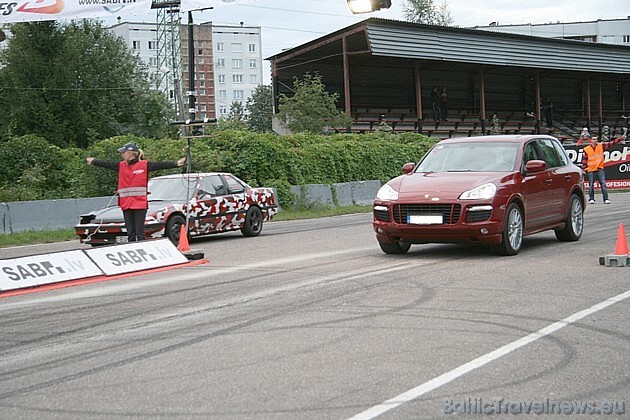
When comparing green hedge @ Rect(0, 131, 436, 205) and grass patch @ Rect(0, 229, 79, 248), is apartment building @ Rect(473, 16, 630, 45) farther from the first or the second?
grass patch @ Rect(0, 229, 79, 248)

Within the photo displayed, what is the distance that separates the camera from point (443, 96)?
51438 millimetres

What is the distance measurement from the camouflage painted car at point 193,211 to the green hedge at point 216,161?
5285 mm

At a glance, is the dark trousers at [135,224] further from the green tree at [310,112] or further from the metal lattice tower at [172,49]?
the green tree at [310,112]

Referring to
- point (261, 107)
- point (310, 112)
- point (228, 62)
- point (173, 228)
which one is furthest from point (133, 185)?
point (228, 62)

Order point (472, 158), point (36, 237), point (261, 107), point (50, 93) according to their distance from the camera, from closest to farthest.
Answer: point (472, 158) → point (36, 237) → point (50, 93) → point (261, 107)

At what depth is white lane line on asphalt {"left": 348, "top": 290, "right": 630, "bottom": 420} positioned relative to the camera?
5.03 m

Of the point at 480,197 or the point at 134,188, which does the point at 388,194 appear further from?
the point at 134,188

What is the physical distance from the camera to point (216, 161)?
26.9 m

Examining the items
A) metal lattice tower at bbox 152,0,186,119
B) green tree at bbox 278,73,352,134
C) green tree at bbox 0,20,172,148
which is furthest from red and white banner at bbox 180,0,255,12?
green tree at bbox 0,20,172,148

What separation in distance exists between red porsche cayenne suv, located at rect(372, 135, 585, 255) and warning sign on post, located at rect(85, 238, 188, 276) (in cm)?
294

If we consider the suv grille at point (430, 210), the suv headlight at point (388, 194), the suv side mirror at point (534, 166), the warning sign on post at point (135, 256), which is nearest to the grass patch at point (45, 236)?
the warning sign on post at point (135, 256)

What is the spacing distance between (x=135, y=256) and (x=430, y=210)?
4.01m

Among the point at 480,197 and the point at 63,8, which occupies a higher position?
the point at 63,8

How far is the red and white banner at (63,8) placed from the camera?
52.6 ft
